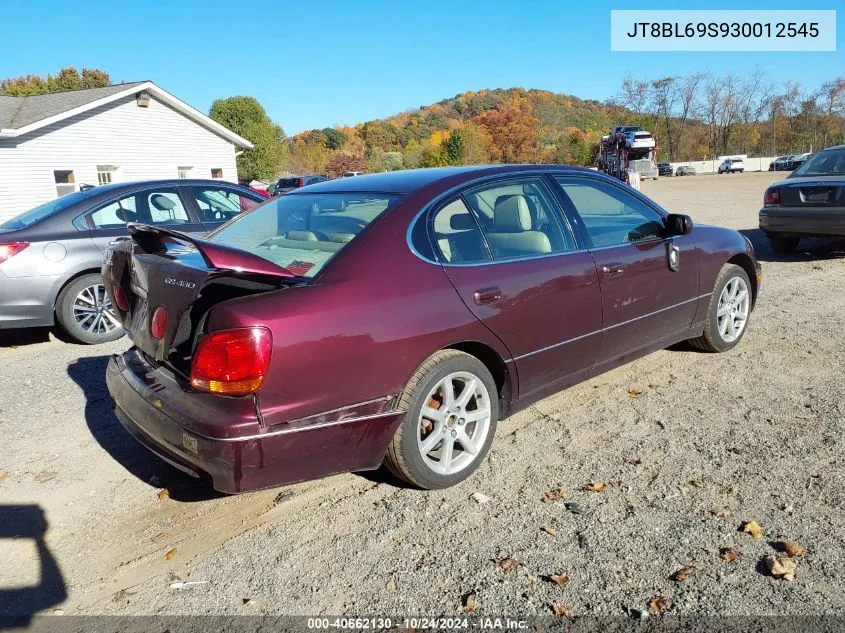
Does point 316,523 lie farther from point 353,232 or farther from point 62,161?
point 62,161

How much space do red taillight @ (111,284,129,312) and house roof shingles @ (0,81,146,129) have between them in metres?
19.7

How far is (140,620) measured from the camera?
2.52 meters

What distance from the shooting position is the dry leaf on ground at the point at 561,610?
2.45 meters

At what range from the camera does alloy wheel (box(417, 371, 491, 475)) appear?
10.8 feet

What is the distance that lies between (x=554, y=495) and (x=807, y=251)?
9143 millimetres

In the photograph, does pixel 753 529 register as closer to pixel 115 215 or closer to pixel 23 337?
pixel 115 215

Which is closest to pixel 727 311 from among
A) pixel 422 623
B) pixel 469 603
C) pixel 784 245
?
pixel 469 603

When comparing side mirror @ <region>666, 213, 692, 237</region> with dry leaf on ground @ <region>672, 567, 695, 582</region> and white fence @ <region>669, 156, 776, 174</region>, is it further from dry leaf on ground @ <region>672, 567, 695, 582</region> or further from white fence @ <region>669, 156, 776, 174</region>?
white fence @ <region>669, 156, 776, 174</region>

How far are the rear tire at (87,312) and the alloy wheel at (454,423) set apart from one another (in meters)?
4.14

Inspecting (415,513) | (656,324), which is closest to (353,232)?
(415,513)

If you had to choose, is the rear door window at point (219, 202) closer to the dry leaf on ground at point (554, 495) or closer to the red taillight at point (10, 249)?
the red taillight at point (10, 249)

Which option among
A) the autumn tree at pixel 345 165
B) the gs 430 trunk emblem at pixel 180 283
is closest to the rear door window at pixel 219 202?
the gs 430 trunk emblem at pixel 180 283

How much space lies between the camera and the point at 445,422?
11.0 ft

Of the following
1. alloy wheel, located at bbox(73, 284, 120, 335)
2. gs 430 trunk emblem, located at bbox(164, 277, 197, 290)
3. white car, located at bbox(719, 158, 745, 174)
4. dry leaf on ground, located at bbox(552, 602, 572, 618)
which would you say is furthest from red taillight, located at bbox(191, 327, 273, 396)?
white car, located at bbox(719, 158, 745, 174)
